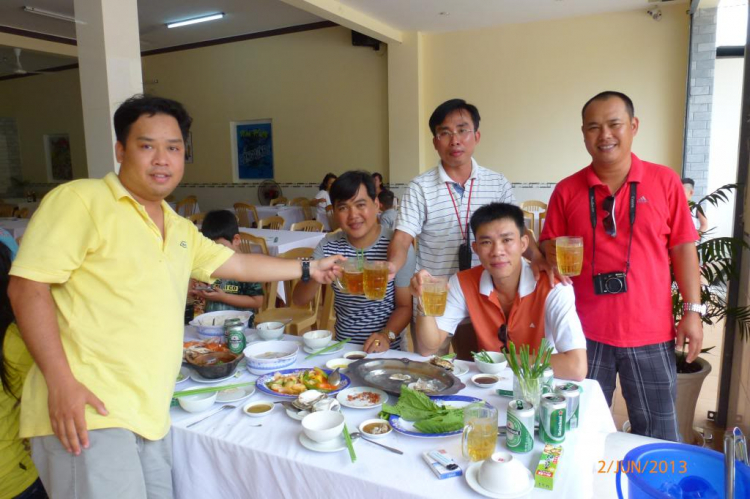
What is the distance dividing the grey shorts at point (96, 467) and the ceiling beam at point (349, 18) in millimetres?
5561

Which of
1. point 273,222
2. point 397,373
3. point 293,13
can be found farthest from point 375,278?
point 293,13

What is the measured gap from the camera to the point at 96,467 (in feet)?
4.06

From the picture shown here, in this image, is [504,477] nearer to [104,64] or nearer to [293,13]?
→ [104,64]

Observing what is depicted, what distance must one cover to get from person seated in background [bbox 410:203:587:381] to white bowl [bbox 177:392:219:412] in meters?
0.76

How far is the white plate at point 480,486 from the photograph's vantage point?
1.12 meters

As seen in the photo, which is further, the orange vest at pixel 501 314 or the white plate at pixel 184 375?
the orange vest at pixel 501 314

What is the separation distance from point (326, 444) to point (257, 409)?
0.33 metres

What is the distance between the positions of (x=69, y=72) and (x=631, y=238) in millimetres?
11793

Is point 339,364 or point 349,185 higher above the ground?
point 349,185

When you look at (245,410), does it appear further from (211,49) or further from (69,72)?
(69,72)

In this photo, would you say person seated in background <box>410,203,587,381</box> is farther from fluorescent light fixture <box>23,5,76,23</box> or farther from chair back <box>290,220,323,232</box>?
fluorescent light fixture <box>23,5,76,23</box>

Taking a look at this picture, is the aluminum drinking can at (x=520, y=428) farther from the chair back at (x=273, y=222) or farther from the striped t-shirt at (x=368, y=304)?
the chair back at (x=273, y=222)

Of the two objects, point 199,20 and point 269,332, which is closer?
point 269,332

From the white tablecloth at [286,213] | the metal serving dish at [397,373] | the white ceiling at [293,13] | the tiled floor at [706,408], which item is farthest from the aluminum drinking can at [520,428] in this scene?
the white tablecloth at [286,213]
